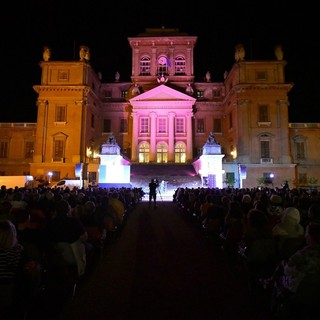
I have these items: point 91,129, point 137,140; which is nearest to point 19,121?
point 91,129

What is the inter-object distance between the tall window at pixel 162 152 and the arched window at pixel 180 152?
1.51m

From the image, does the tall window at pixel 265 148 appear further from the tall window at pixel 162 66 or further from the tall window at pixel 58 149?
the tall window at pixel 58 149

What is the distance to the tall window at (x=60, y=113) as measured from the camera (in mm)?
42000

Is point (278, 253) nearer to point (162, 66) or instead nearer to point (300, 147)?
point (300, 147)

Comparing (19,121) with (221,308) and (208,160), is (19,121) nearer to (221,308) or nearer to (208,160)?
(208,160)

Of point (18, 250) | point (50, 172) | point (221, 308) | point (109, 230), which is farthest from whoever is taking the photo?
point (50, 172)

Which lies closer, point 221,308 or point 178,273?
point 221,308

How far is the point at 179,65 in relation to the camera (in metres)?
52.2

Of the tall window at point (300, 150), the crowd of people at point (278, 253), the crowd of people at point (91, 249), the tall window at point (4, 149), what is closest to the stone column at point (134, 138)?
the tall window at point (4, 149)

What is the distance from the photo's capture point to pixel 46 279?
5.29 meters

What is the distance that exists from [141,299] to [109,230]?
3.87 meters

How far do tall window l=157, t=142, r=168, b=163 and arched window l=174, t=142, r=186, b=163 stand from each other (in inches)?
59.5

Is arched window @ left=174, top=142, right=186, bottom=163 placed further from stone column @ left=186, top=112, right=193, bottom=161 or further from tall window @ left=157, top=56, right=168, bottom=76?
tall window @ left=157, top=56, right=168, bottom=76

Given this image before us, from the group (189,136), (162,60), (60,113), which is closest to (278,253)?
(60,113)
